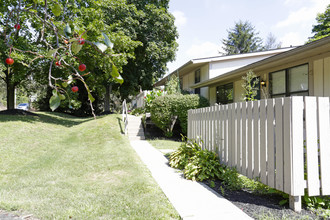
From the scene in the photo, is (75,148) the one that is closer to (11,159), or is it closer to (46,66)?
(11,159)

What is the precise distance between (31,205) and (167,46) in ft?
57.1

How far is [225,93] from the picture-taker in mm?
12047

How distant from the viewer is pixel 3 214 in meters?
2.91

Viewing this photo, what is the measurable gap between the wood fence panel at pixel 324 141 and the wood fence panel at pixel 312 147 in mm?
81

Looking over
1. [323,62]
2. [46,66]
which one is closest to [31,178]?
[323,62]

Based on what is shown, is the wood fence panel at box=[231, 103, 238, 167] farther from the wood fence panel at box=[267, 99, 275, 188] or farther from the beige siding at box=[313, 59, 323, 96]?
the beige siding at box=[313, 59, 323, 96]

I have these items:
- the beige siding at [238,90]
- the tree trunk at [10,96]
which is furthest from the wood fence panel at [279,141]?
the tree trunk at [10,96]

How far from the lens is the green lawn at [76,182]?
2.96m

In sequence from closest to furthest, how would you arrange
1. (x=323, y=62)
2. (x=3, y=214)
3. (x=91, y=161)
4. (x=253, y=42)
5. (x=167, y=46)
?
(x=3, y=214) → (x=91, y=161) → (x=323, y=62) → (x=167, y=46) → (x=253, y=42)

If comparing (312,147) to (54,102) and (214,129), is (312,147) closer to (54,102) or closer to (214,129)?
(214,129)

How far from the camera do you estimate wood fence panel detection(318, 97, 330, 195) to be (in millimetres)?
2883

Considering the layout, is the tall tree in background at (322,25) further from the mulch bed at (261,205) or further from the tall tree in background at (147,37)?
the mulch bed at (261,205)

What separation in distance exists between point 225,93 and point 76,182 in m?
9.54

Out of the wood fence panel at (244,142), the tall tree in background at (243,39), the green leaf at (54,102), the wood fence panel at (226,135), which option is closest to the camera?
the green leaf at (54,102)
